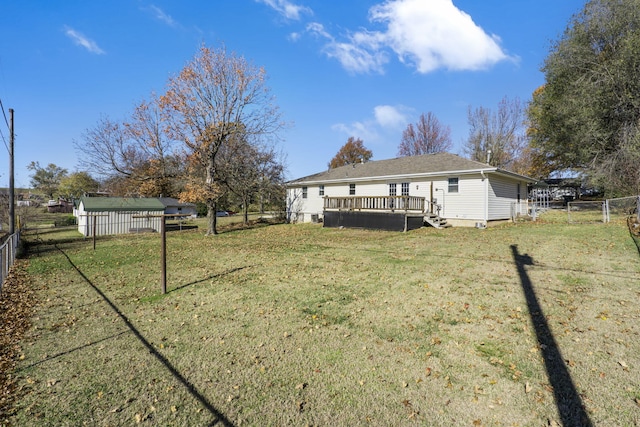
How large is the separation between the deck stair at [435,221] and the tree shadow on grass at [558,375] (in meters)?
11.4

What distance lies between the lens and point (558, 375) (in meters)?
3.33

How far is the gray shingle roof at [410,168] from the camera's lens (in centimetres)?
1697

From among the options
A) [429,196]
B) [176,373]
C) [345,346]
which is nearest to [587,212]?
[429,196]

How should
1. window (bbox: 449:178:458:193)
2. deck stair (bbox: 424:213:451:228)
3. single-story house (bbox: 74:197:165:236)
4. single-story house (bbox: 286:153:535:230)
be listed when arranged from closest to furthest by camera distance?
single-story house (bbox: 286:153:535:230) < deck stair (bbox: 424:213:451:228) < window (bbox: 449:178:458:193) < single-story house (bbox: 74:197:165:236)

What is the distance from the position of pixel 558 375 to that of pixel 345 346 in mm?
2397

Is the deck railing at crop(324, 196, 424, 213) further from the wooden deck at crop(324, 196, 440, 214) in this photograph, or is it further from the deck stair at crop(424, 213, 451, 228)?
the deck stair at crop(424, 213, 451, 228)

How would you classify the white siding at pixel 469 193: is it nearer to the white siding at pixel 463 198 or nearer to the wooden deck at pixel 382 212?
the white siding at pixel 463 198

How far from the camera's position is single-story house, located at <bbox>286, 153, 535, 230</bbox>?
16250mm

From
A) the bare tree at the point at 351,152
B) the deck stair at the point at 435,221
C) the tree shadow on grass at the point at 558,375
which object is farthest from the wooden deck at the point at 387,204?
the bare tree at the point at 351,152

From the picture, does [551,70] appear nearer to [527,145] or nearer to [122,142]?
[527,145]

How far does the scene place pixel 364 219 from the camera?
17.5 meters

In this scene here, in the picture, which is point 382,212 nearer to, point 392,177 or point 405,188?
point 405,188

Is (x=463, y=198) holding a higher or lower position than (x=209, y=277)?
higher

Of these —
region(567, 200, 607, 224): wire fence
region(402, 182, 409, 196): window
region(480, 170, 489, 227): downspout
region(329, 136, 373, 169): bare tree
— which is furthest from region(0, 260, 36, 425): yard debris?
region(329, 136, 373, 169): bare tree
